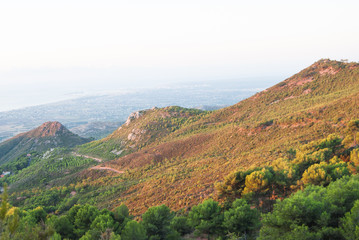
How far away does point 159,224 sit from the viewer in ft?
65.9

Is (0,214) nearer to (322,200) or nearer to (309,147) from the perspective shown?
(322,200)

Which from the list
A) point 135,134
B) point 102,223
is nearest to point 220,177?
point 102,223

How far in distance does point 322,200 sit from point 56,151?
8905 centimetres

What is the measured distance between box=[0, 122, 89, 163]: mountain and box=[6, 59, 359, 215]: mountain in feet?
87.7

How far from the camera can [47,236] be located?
10977mm

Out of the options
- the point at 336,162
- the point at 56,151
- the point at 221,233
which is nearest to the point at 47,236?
the point at 221,233

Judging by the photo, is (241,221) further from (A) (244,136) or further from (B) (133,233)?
(A) (244,136)

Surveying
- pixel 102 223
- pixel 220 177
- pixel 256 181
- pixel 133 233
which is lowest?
pixel 220 177

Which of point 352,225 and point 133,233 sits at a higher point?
point 352,225

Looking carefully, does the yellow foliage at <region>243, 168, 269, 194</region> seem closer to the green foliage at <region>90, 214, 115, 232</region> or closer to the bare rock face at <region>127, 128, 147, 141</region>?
the green foliage at <region>90, 214, 115, 232</region>

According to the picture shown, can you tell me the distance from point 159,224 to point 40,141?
4119 inches

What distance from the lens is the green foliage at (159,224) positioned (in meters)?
19.6

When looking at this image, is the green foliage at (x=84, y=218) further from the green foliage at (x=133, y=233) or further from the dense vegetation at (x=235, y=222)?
the green foliage at (x=133, y=233)

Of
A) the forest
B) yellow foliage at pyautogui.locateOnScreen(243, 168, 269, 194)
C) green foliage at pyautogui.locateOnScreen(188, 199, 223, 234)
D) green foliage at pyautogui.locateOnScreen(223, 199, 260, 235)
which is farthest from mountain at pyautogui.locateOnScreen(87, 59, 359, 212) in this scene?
green foliage at pyautogui.locateOnScreen(223, 199, 260, 235)
